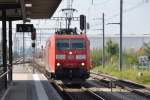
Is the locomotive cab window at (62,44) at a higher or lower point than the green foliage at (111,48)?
higher

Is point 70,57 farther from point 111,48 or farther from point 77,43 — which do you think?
point 111,48

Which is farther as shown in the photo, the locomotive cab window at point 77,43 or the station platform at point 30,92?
the locomotive cab window at point 77,43

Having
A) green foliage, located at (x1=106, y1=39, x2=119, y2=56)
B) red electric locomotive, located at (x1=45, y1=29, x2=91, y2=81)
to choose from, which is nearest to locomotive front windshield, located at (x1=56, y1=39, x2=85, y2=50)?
red electric locomotive, located at (x1=45, y1=29, x2=91, y2=81)

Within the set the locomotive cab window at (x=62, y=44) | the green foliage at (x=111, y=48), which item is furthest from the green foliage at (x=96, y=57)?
the locomotive cab window at (x=62, y=44)

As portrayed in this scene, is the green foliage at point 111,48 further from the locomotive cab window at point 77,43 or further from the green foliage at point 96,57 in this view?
the locomotive cab window at point 77,43

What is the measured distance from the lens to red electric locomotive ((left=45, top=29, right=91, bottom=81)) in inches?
A: 1236

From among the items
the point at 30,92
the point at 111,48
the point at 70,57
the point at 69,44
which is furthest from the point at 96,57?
the point at 30,92

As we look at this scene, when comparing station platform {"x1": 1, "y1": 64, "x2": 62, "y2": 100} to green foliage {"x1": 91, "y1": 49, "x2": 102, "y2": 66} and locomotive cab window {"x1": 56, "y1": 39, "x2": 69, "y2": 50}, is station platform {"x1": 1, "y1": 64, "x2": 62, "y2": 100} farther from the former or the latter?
green foliage {"x1": 91, "y1": 49, "x2": 102, "y2": 66}

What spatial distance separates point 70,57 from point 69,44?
902 millimetres

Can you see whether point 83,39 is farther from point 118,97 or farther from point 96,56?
point 96,56

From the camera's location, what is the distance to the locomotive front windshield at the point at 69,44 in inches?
1262

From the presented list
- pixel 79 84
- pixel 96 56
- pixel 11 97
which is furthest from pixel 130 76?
pixel 96 56

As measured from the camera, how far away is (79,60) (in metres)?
31.7

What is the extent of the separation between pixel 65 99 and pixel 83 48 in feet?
26.9
